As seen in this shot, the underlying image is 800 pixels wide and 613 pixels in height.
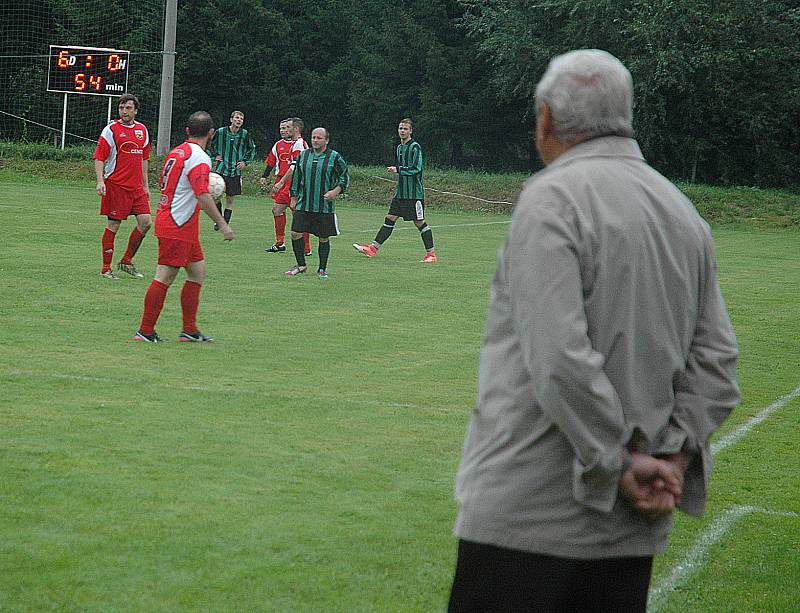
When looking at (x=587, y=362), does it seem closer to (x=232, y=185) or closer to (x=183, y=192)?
(x=183, y=192)

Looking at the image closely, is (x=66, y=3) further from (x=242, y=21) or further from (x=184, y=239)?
(x=184, y=239)

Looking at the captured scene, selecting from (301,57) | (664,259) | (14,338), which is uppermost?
(301,57)

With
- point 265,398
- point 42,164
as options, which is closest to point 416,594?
point 265,398

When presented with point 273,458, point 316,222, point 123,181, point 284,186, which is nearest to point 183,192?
point 273,458

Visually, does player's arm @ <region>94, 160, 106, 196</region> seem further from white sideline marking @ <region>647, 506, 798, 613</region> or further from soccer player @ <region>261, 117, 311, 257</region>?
white sideline marking @ <region>647, 506, 798, 613</region>

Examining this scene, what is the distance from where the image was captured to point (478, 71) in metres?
51.3

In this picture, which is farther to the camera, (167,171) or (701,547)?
(167,171)

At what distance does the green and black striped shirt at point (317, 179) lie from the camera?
50.1 feet

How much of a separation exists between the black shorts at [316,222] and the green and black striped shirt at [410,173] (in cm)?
281

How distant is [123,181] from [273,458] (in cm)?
872

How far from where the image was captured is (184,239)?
9914 mm

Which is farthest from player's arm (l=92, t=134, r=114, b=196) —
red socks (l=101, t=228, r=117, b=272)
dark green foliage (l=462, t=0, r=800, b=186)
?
dark green foliage (l=462, t=0, r=800, b=186)

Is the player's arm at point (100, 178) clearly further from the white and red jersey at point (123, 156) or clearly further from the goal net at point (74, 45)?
the goal net at point (74, 45)

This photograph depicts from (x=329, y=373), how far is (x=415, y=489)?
310 cm
